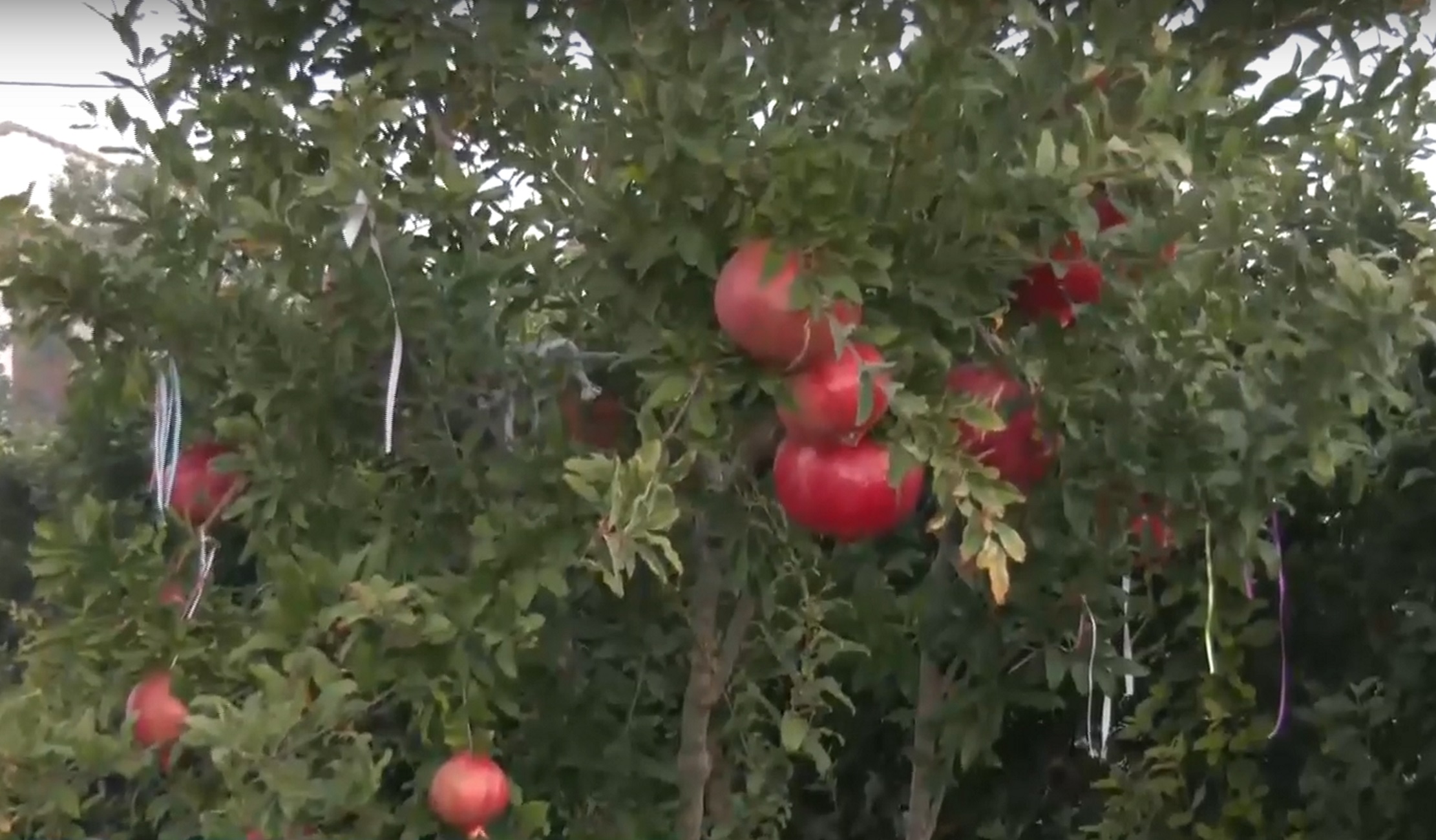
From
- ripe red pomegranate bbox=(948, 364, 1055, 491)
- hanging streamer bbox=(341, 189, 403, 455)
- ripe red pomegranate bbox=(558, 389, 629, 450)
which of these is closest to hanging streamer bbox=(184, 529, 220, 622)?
hanging streamer bbox=(341, 189, 403, 455)

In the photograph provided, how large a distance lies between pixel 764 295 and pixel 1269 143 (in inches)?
15.7

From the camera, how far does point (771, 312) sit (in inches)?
30.0

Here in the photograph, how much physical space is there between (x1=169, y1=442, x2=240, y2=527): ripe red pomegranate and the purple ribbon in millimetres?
1050

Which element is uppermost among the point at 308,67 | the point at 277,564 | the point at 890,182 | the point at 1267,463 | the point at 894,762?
the point at 308,67

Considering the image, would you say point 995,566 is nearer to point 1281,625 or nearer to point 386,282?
point 386,282

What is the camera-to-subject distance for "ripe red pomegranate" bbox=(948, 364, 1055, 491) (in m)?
0.88

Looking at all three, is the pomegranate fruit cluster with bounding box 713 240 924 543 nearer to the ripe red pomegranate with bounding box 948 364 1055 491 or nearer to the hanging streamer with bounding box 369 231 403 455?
the ripe red pomegranate with bounding box 948 364 1055 491

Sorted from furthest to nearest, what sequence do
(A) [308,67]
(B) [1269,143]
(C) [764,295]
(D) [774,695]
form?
(D) [774,695]
(A) [308,67]
(B) [1269,143]
(C) [764,295]

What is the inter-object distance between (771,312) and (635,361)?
19cm

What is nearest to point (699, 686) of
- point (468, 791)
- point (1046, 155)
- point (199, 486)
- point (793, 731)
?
point (793, 731)

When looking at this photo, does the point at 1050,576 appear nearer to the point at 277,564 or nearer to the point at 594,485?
the point at 594,485

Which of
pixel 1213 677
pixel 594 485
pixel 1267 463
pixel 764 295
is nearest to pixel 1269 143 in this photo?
pixel 1267 463

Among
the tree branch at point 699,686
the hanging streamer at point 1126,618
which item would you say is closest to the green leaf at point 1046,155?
the tree branch at point 699,686

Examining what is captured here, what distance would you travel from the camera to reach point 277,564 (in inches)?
35.5
